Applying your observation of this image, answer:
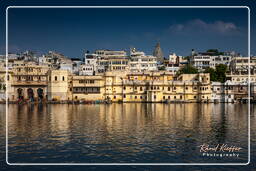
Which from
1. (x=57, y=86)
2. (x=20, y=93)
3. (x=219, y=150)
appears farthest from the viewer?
(x=20, y=93)

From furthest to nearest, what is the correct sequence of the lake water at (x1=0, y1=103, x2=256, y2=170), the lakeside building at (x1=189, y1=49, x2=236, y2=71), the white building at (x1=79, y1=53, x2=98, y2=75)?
1. the lakeside building at (x1=189, y1=49, x2=236, y2=71)
2. the white building at (x1=79, y1=53, x2=98, y2=75)
3. the lake water at (x1=0, y1=103, x2=256, y2=170)

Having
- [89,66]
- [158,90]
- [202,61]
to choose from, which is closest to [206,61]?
[202,61]

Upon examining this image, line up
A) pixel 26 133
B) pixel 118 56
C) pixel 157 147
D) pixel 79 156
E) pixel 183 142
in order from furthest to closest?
pixel 118 56 < pixel 26 133 < pixel 183 142 < pixel 157 147 < pixel 79 156

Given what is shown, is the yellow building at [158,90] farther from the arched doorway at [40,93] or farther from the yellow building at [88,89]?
the arched doorway at [40,93]

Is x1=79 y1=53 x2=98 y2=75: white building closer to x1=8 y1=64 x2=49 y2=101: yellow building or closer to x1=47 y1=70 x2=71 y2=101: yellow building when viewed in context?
x1=8 y1=64 x2=49 y2=101: yellow building

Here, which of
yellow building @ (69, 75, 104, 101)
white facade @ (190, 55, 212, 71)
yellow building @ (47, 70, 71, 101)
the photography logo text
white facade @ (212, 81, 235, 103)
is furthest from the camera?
white facade @ (190, 55, 212, 71)

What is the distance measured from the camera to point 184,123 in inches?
1150

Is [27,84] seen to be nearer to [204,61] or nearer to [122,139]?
[204,61]

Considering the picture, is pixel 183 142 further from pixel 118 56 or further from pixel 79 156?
pixel 118 56

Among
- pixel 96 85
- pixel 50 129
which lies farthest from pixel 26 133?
pixel 96 85

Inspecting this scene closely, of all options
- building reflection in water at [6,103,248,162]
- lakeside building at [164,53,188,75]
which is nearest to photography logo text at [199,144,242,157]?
building reflection in water at [6,103,248,162]

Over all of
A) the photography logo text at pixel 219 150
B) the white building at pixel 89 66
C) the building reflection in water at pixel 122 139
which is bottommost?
the photography logo text at pixel 219 150

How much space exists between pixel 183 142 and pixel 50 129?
1139 centimetres

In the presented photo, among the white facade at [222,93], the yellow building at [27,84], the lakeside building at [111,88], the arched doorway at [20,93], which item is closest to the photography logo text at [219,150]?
the lakeside building at [111,88]
